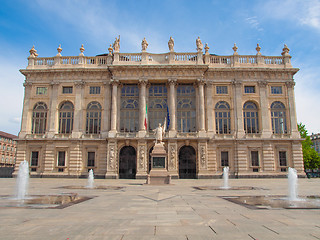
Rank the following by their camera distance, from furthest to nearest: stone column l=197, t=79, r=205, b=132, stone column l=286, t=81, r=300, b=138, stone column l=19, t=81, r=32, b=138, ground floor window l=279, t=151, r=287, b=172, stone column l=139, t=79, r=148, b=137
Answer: stone column l=19, t=81, r=32, b=138 → stone column l=286, t=81, r=300, b=138 → ground floor window l=279, t=151, r=287, b=172 → stone column l=197, t=79, r=205, b=132 → stone column l=139, t=79, r=148, b=137

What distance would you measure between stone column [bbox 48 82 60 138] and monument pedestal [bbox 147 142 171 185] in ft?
64.4

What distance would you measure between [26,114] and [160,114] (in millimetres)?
19995

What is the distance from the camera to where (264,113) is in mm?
37875

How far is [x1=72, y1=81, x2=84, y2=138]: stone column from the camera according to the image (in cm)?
3751

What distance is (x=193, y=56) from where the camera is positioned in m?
39.0

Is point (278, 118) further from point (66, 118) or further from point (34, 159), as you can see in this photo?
point (34, 159)

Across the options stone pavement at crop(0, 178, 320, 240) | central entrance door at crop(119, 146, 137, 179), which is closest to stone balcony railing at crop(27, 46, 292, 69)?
central entrance door at crop(119, 146, 137, 179)

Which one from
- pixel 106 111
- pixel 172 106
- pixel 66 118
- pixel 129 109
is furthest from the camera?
pixel 66 118

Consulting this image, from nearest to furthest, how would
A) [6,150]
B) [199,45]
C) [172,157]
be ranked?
[172,157] → [199,45] → [6,150]

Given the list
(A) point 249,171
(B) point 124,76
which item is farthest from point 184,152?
(B) point 124,76

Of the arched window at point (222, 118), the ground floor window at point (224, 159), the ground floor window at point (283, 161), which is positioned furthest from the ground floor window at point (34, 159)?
the ground floor window at point (283, 161)

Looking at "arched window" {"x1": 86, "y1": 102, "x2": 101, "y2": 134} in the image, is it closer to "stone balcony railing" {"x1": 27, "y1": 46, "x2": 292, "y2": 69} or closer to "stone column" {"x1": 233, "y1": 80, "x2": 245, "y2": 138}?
"stone balcony railing" {"x1": 27, "y1": 46, "x2": 292, "y2": 69}

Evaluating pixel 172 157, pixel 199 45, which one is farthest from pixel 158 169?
pixel 199 45

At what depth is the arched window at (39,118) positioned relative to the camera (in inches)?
1515
